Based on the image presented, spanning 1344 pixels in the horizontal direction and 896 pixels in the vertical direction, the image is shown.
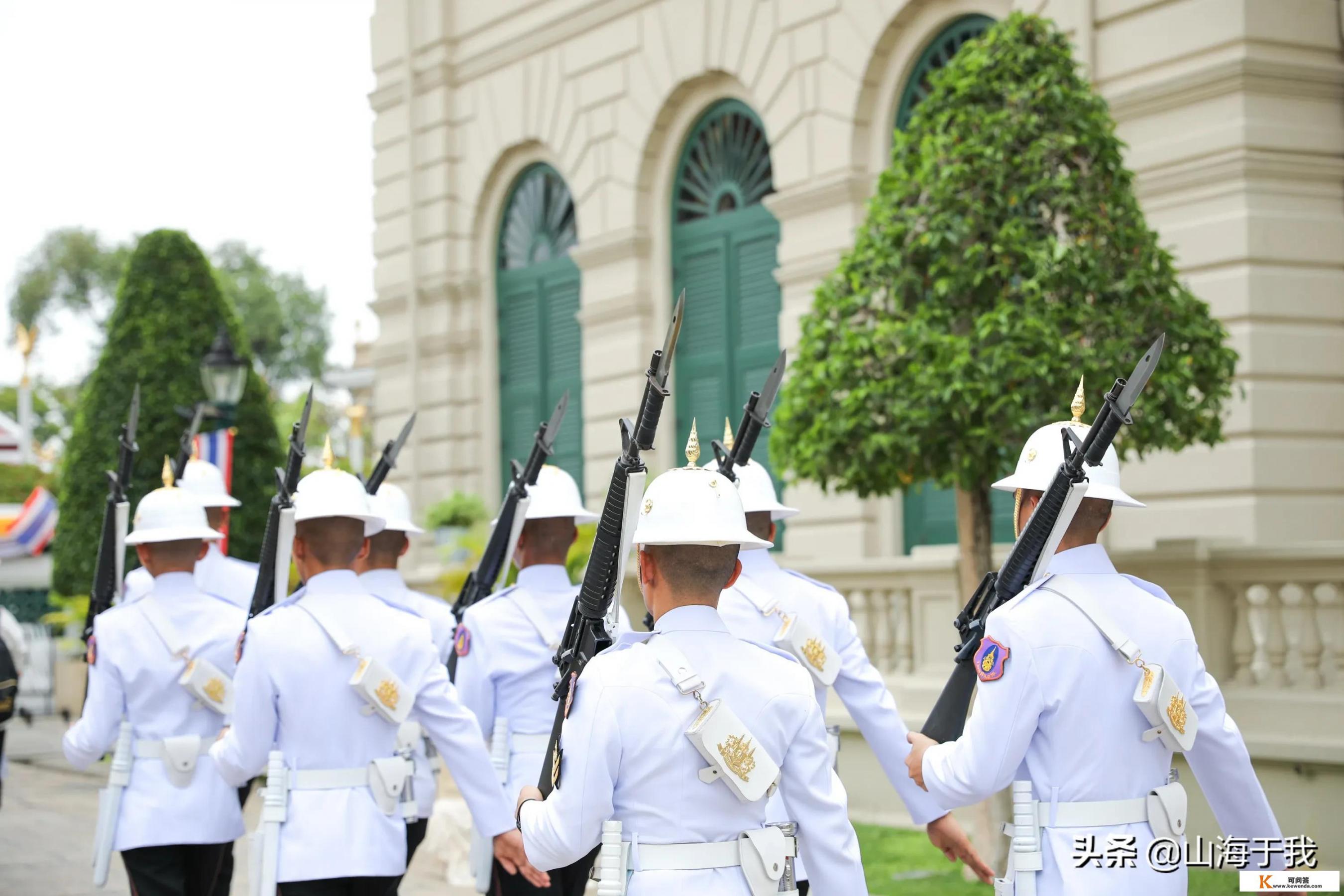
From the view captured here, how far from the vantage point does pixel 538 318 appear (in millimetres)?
19109

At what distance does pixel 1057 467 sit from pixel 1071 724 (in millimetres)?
742

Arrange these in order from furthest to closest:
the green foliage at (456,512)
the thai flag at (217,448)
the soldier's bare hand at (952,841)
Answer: the green foliage at (456,512) < the thai flag at (217,448) < the soldier's bare hand at (952,841)

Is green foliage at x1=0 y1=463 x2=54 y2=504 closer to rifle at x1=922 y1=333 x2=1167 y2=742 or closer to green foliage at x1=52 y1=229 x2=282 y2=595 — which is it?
green foliage at x1=52 y1=229 x2=282 y2=595

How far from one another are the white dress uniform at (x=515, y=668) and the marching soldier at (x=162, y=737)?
1.03 m

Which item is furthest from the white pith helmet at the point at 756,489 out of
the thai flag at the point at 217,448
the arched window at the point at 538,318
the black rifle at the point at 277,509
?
the arched window at the point at 538,318

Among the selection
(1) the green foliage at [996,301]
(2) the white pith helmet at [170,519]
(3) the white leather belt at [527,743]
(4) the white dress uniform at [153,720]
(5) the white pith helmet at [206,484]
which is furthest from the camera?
(1) the green foliage at [996,301]

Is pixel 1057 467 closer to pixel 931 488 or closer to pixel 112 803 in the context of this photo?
pixel 112 803

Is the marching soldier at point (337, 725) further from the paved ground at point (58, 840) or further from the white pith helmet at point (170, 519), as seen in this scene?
the paved ground at point (58, 840)

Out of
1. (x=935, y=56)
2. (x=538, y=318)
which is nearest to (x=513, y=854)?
(x=935, y=56)

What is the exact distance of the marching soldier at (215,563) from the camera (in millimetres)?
8234

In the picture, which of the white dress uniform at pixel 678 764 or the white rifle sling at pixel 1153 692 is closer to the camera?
the white dress uniform at pixel 678 764

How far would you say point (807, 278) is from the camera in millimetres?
15039

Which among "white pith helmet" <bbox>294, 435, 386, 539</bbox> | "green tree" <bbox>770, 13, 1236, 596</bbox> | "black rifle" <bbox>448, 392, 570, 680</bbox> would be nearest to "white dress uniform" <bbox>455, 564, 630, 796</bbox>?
"black rifle" <bbox>448, 392, 570, 680</bbox>

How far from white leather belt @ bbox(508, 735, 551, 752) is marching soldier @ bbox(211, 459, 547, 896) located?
2.15 ft
